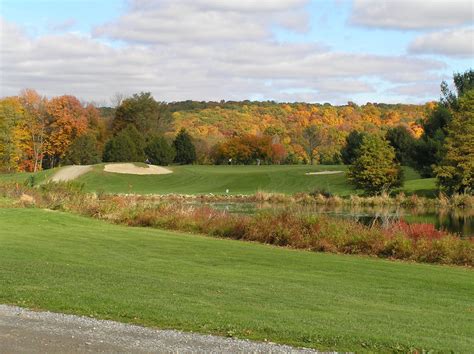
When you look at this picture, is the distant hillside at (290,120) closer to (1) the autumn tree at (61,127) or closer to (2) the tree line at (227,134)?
(2) the tree line at (227,134)

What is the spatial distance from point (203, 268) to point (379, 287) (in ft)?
14.5

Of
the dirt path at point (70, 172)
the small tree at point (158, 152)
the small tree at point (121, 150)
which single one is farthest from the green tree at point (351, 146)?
the dirt path at point (70, 172)

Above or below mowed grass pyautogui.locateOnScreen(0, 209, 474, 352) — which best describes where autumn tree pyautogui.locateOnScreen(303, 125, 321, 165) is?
above

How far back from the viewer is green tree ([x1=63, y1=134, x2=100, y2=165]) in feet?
272

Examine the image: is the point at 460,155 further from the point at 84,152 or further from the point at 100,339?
the point at 84,152

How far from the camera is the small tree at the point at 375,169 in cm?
5103

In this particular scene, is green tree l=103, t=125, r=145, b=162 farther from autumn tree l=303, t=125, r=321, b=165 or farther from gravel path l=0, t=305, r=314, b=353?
gravel path l=0, t=305, r=314, b=353

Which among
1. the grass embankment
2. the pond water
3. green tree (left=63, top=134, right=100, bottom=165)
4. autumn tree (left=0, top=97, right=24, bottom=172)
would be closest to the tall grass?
the pond water

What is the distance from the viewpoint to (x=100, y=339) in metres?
8.02

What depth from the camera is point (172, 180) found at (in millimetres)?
67125

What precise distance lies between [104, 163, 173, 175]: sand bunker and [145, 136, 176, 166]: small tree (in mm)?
11825

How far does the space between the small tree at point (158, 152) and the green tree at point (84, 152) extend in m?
7.07

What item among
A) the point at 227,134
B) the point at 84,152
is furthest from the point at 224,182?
the point at 227,134

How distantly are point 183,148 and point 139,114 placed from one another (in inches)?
554
